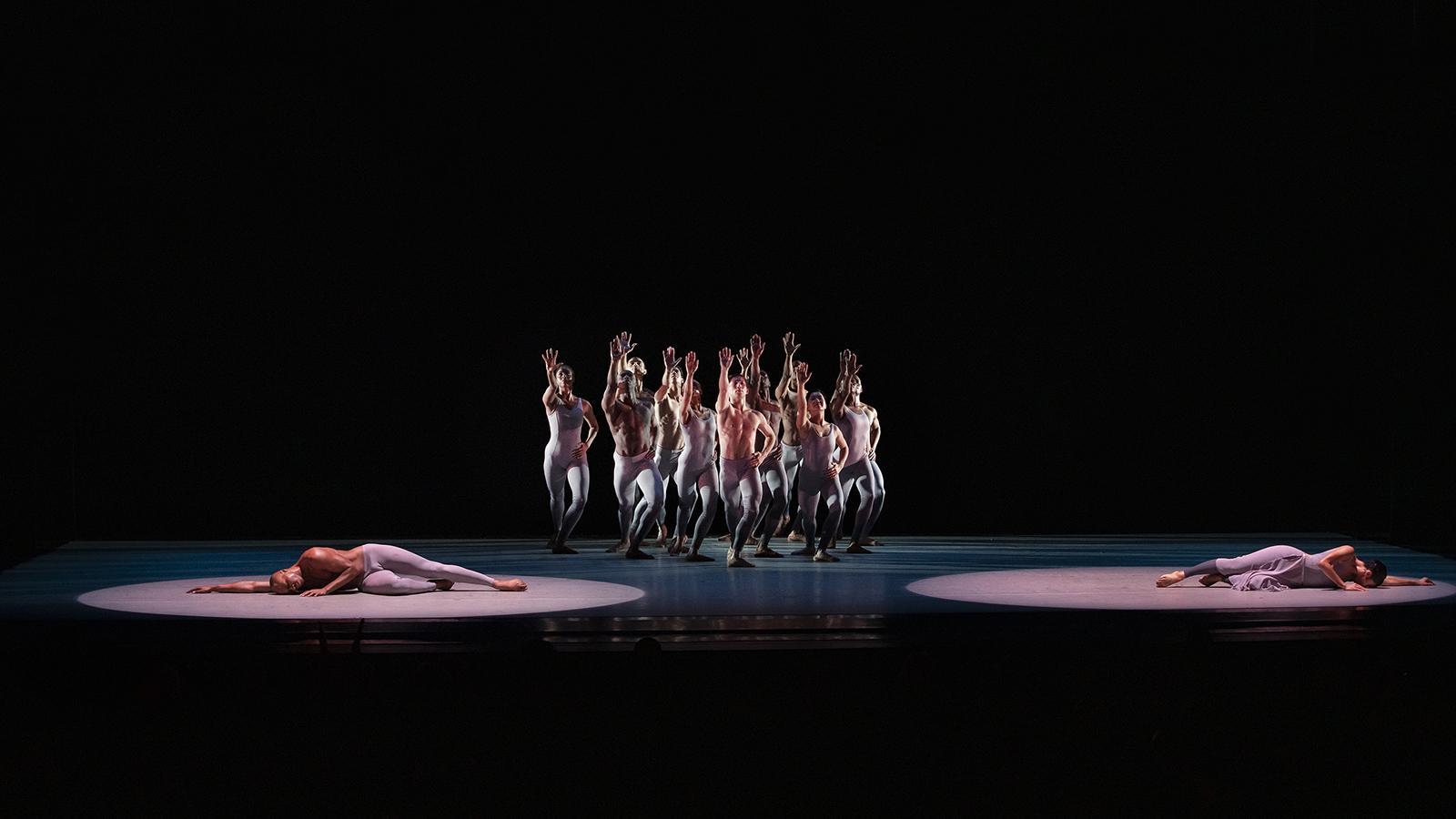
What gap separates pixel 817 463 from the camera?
383 inches

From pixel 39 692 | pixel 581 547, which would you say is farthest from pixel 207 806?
pixel 581 547

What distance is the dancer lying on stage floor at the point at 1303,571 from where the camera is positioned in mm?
7770

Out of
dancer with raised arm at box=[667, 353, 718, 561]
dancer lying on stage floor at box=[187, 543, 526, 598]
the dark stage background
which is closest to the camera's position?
dancer lying on stage floor at box=[187, 543, 526, 598]

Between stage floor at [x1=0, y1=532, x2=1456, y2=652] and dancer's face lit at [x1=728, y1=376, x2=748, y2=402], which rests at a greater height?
dancer's face lit at [x1=728, y1=376, x2=748, y2=402]

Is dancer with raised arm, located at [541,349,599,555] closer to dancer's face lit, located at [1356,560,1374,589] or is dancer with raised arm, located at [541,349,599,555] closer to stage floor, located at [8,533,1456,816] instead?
dancer's face lit, located at [1356,560,1374,589]

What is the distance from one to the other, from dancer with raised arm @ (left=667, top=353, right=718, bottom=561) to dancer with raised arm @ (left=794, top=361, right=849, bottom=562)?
1.88 feet

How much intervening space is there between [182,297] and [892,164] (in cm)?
526

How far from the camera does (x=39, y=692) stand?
3.54m

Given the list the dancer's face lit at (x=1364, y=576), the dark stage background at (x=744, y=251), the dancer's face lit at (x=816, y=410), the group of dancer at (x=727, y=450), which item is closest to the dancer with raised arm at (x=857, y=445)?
the group of dancer at (x=727, y=450)

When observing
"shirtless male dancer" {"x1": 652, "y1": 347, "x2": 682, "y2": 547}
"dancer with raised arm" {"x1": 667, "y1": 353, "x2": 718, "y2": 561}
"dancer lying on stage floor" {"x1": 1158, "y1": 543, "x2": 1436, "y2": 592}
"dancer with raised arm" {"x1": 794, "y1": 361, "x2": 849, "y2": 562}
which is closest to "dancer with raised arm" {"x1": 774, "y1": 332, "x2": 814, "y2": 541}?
"dancer with raised arm" {"x1": 794, "y1": 361, "x2": 849, "y2": 562}

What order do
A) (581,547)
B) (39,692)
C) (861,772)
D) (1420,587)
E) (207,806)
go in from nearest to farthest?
(207,806), (861,772), (39,692), (1420,587), (581,547)

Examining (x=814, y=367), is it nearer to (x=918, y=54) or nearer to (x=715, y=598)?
(x=918, y=54)

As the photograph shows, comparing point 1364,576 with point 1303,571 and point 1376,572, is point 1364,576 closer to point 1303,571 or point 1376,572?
point 1376,572

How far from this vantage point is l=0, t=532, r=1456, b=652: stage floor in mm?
6297
